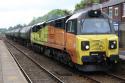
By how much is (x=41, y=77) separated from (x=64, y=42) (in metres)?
2.38

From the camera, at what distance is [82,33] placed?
16.5 meters

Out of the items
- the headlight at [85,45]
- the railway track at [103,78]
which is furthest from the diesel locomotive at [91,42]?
the railway track at [103,78]

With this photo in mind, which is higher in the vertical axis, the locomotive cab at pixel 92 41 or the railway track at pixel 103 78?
the locomotive cab at pixel 92 41

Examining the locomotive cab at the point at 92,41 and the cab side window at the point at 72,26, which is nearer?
the locomotive cab at the point at 92,41

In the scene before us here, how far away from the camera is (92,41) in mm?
16172

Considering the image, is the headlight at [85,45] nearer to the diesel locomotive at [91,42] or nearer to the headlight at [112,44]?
the diesel locomotive at [91,42]

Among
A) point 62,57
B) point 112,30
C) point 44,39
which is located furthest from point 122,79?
point 44,39

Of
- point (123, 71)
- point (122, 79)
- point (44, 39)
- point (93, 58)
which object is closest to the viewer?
point (122, 79)

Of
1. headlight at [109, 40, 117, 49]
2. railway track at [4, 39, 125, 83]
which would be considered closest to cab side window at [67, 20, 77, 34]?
headlight at [109, 40, 117, 49]

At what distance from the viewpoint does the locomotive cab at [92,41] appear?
16094 mm

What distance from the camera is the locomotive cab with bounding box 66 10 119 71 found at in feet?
52.8

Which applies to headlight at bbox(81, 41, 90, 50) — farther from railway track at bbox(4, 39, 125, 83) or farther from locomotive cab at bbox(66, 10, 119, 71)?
railway track at bbox(4, 39, 125, 83)

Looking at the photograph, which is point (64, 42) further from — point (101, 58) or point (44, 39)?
point (44, 39)

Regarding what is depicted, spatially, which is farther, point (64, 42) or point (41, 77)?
point (64, 42)
